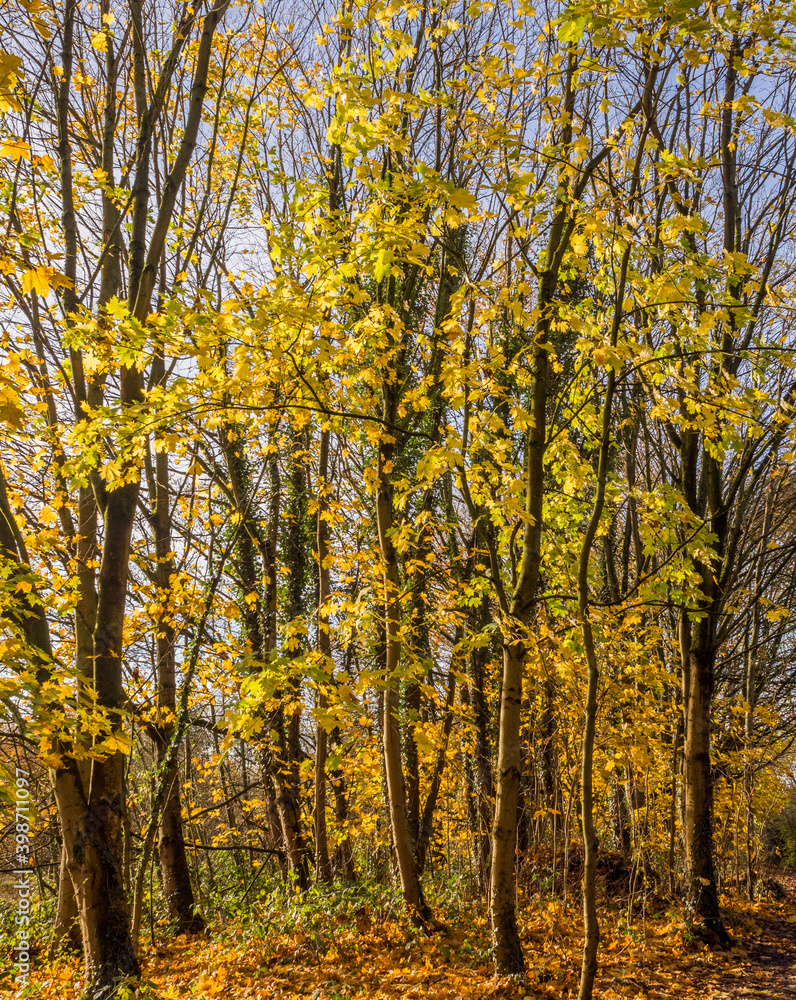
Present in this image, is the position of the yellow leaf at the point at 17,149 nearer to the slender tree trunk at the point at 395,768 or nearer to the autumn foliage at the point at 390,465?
the autumn foliage at the point at 390,465

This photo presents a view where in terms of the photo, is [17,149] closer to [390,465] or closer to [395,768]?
[390,465]

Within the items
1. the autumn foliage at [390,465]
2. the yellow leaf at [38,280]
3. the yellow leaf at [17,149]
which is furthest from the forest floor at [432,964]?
the yellow leaf at [17,149]

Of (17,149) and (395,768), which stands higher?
(17,149)

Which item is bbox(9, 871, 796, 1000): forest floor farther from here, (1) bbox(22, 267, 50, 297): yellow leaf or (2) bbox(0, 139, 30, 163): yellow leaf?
(2) bbox(0, 139, 30, 163): yellow leaf

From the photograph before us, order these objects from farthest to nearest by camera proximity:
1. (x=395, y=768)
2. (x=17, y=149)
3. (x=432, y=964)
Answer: (x=395, y=768) → (x=432, y=964) → (x=17, y=149)

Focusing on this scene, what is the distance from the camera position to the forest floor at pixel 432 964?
410 centimetres

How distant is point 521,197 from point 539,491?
1.89 metres

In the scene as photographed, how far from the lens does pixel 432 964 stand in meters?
4.54

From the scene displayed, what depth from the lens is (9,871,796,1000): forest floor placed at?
161 inches

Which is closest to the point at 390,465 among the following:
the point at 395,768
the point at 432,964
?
the point at 395,768

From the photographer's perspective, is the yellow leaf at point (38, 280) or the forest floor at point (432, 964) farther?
the forest floor at point (432, 964)

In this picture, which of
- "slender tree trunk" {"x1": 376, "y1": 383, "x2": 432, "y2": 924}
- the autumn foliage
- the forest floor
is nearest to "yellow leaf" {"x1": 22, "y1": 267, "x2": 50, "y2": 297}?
the autumn foliage

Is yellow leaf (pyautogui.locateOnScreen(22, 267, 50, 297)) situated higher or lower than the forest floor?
higher

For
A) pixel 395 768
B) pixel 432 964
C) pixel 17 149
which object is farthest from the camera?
pixel 395 768
